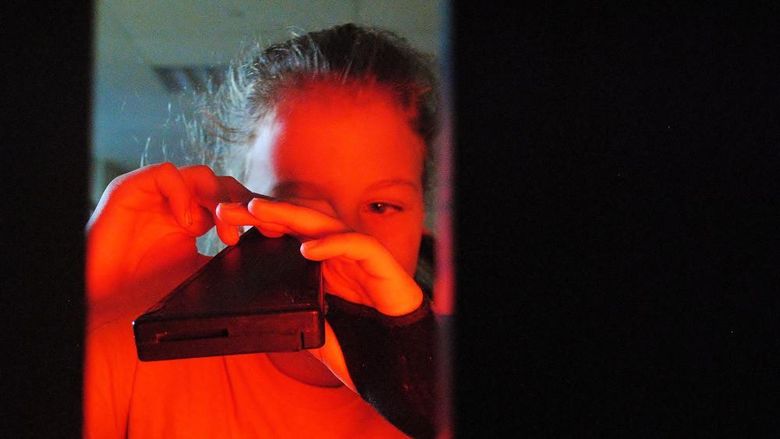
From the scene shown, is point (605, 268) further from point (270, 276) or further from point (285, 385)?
point (285, 385)

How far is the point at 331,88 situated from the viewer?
63 centimetres

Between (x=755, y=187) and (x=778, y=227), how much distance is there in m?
0.02

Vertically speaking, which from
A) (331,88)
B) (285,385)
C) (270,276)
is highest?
(331,88)

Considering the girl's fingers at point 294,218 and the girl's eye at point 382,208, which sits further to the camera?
the girl's eye at point 382,208

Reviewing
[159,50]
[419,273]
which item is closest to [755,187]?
[419,273]

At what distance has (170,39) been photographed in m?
0.61

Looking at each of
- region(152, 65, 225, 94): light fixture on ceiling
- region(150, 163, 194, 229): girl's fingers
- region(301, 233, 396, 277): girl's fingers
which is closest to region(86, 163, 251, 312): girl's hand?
region(150, 163, 194, 229): girl's fingers

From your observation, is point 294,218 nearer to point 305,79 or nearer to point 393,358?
point 393,358

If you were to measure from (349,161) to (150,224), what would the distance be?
0.54ft

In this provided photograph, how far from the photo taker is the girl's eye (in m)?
0.58

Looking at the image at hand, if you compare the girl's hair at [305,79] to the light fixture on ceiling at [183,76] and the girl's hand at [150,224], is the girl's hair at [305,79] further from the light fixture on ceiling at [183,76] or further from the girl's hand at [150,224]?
the girl's hand at [150,224]

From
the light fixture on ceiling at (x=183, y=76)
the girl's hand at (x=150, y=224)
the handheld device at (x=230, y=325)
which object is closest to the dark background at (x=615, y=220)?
the handheld device at (x=230, y=325)

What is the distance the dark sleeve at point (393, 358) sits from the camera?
1.46ft

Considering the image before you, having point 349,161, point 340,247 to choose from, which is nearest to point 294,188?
Result: point 349,161
